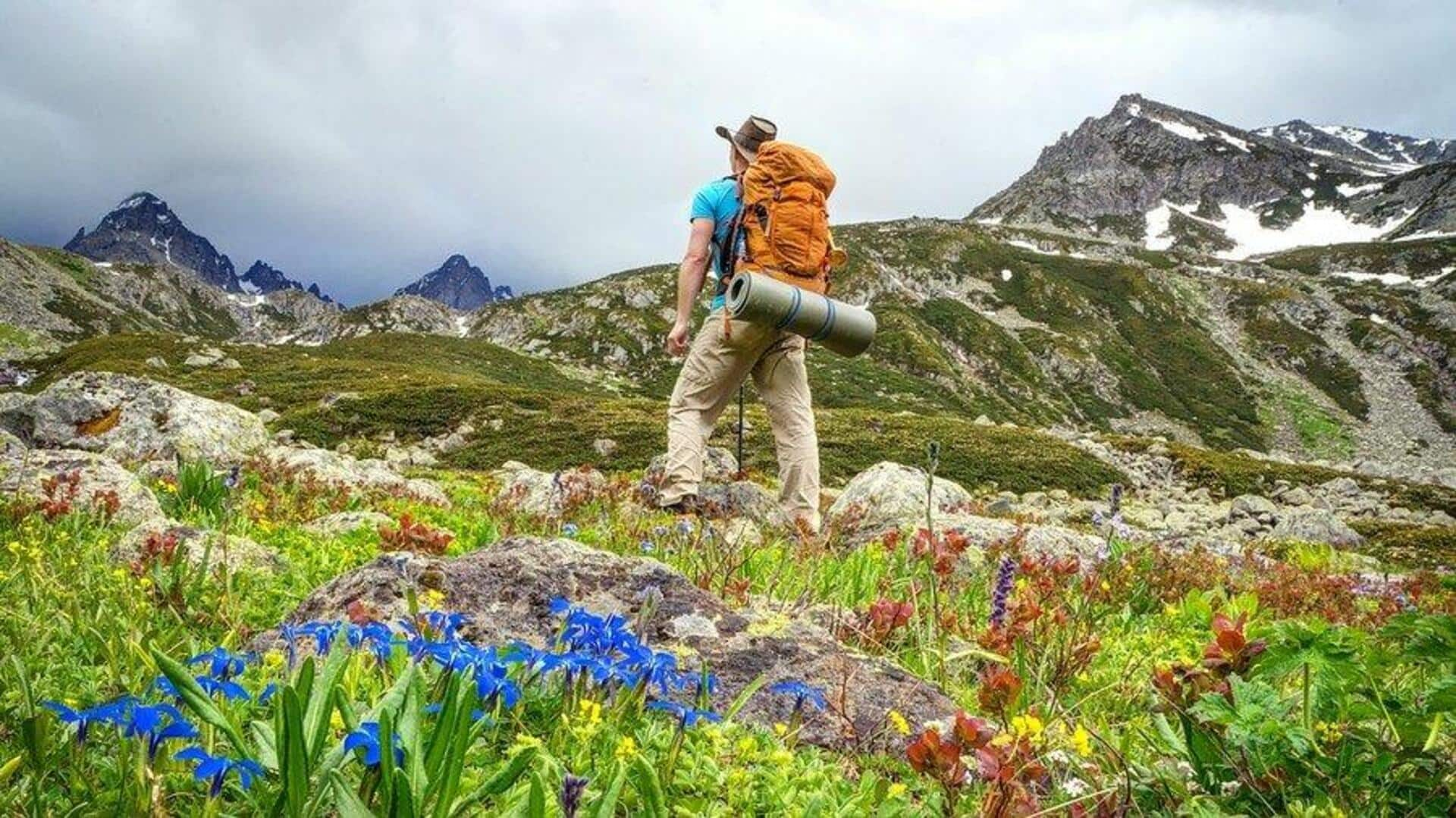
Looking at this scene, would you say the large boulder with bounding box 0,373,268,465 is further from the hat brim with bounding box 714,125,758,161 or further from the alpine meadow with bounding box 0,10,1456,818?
the hat brim with bounding box 714,125,758,161

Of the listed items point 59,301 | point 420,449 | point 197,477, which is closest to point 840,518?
point 197,477

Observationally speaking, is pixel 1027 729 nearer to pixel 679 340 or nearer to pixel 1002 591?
pixel 1002 591

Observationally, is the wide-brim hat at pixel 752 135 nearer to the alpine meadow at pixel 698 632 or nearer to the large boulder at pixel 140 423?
the alpine meadow at pixel 698 632

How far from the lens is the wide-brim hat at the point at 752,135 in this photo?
7.98 meters

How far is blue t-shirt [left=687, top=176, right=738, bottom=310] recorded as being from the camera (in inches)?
309

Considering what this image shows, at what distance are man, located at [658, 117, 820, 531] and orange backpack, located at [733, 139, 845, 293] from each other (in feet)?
1.67

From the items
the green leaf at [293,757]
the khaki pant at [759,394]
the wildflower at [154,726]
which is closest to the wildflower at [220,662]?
the wildflower at [154,726]

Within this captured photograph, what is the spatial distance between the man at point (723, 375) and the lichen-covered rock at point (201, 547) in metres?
3.69

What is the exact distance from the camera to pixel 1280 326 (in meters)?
111

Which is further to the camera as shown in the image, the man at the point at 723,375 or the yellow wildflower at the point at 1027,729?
the man at the point at 723,375

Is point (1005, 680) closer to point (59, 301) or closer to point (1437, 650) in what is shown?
point (1437, 650)

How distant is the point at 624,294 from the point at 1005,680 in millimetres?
98996

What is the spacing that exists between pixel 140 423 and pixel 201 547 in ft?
42.3

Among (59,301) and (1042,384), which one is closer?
(1042,384)
